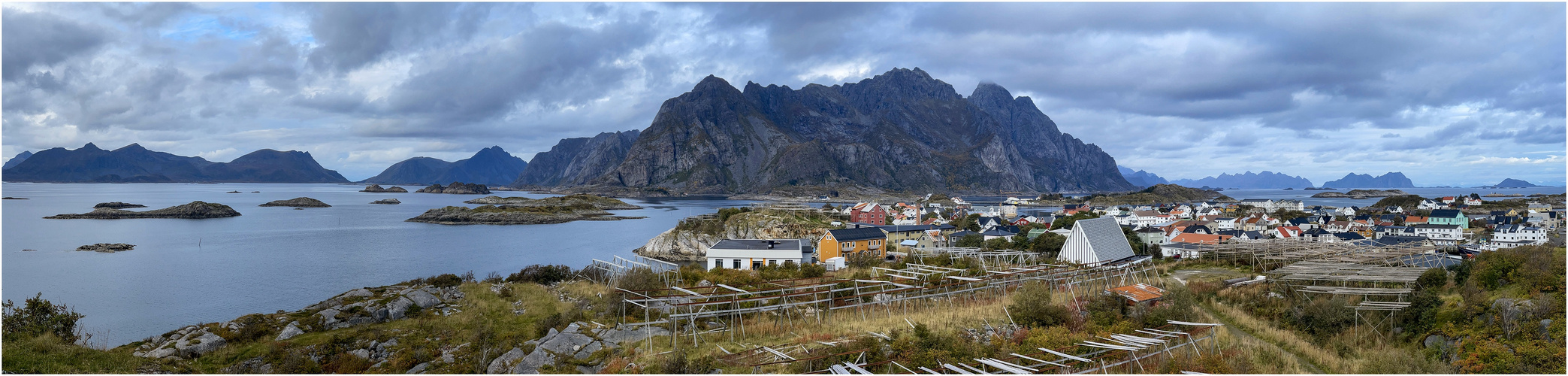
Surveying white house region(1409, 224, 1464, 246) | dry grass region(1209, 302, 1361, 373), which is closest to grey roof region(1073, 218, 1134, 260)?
dry grass region(1209, 302, 1361, 373)

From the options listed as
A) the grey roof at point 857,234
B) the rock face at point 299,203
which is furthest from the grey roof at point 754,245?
the rock face at point 299,203

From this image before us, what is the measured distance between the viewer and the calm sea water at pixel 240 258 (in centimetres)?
3288

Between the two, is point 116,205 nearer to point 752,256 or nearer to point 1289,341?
point 752,256

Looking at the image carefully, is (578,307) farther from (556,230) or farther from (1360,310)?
(556,230)

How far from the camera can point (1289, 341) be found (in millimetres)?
15148

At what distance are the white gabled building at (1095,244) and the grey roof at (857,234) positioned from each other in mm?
16595

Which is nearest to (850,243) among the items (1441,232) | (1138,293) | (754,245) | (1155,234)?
(754,245)

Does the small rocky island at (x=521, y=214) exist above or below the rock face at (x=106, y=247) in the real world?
above

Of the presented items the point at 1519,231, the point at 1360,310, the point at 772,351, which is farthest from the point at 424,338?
the point at 1519,231

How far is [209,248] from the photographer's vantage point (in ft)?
190

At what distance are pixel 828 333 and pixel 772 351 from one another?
220 centimetres

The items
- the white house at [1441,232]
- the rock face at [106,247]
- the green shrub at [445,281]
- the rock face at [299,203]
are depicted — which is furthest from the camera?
the rock face at [299,203]

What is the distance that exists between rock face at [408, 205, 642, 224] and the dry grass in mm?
97375

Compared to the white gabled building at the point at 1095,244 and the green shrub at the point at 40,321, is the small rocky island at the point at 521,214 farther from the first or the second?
the white gabled building at the point at 1095,244
